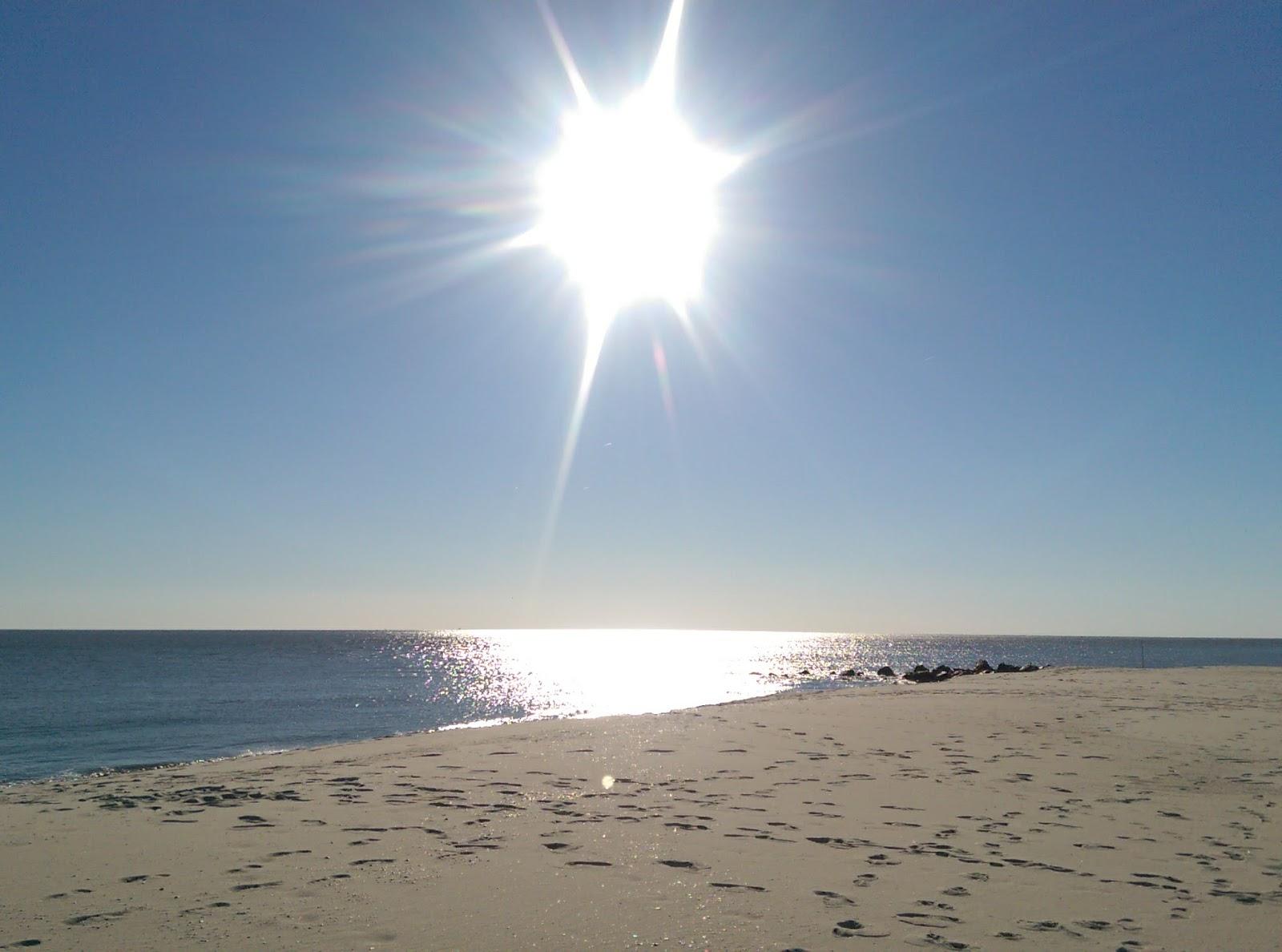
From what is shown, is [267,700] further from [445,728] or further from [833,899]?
[833,899]

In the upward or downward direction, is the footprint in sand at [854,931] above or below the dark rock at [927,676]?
below

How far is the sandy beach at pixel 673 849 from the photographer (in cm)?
628

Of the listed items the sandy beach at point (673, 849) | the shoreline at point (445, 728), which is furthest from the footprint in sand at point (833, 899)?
the shoreline at point (445, 728)

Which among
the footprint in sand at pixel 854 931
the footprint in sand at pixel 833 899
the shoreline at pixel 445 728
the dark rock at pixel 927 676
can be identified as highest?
the dark rock at pixel 927 676

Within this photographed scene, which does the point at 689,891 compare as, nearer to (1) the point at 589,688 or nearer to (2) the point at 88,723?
(2) the point at 88,723

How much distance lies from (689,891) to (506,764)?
326 inches

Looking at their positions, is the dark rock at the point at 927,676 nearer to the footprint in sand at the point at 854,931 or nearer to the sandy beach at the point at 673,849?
the sandy beach at the point at 673,849

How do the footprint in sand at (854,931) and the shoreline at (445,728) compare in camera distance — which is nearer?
the footprint in sand at (854,931)

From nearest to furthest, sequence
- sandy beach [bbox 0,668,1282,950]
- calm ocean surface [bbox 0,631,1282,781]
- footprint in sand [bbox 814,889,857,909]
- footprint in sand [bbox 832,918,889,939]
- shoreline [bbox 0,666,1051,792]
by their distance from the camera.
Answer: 1. footprint in sand [bbox 832,918,889,939]
2. sandy beach [bbox 0,668,1282,950]
3. footprint in sand [bbox 814,889,857,909]
4. shoreline [bbox 0,666,1051,792]
5. calm ocean surface [bbox 0,631,1282,781]

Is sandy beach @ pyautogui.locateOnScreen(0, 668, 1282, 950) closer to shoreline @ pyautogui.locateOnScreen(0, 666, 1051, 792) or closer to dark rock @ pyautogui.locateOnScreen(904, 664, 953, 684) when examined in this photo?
shoreline @ pyautogui.locateOnScreen(0, 666, 1051, 792)

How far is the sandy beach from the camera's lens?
6.28m

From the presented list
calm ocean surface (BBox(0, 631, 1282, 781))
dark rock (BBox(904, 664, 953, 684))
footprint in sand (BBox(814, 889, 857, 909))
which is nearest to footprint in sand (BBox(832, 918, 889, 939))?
footprint in sand (BBox(814, 889, 857, 909))

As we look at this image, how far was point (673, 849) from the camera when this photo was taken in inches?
337

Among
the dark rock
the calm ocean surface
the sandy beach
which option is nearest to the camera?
the sandy beach
